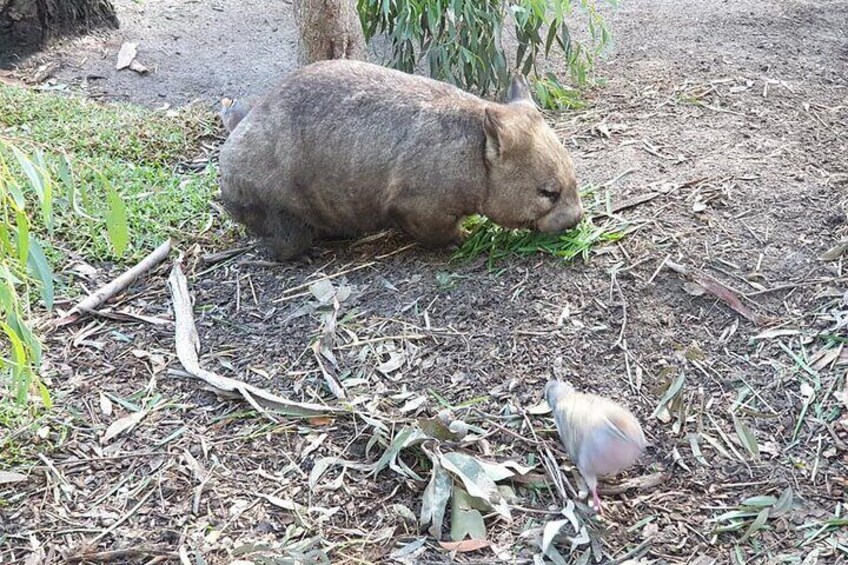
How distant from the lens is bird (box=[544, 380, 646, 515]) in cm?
313

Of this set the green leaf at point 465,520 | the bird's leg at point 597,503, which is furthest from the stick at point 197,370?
the bird's leg at point 597,503

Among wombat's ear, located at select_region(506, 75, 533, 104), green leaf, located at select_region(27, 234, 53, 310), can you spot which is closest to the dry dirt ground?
wombat's ear, located at select_region(506, 75, 533, 104)

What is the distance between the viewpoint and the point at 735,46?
6.86m

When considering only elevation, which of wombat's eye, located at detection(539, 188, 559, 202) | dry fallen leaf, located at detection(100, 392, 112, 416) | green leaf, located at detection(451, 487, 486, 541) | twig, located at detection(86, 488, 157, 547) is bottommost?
green leaf, located at detection(451, 487, 486, 541)

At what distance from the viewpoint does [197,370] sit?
4.04m

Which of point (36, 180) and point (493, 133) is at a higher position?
point (36, 180)

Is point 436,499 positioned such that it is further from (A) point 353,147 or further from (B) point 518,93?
(B) point 518,93

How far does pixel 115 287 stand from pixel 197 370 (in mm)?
925

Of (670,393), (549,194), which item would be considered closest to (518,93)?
(549,194)

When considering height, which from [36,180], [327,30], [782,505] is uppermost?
[36,180]

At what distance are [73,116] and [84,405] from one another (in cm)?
323

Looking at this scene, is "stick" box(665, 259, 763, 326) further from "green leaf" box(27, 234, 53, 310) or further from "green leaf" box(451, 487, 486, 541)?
"green leaf" box(27, 234, 53, 310)

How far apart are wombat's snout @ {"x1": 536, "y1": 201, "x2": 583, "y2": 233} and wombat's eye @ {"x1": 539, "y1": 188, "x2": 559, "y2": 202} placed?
57 mm

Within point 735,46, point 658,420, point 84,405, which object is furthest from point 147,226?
point 735,46
